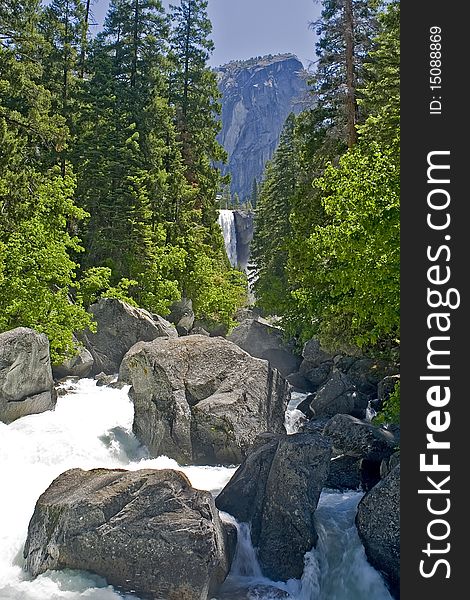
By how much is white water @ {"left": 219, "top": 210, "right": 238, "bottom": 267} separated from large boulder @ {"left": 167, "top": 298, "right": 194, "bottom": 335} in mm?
39637

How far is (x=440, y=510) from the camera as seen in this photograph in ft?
19.1

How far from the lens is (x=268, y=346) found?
29656 millimetres

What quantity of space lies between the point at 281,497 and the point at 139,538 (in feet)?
9.57

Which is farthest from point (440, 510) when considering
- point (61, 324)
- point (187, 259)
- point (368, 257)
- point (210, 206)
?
point (210, 206)

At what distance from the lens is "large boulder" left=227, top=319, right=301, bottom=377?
29047 mm

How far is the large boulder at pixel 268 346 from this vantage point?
95.3 feet

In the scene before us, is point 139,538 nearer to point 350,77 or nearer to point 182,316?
point 350,77

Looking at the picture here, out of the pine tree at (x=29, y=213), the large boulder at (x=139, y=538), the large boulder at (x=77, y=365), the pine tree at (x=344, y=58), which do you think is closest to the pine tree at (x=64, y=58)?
the pine tree at (x=29, y=213)

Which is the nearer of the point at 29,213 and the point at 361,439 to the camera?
the point at 361,439

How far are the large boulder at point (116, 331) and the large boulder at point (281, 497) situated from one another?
13.0 metres

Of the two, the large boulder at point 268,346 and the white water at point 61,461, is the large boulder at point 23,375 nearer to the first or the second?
the white water at point 61,461

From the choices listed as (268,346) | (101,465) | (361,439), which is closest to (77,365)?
(101,465)

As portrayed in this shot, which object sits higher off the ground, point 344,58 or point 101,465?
point 344,58

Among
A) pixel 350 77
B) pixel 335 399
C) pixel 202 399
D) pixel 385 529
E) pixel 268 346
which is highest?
pixel 350 77
